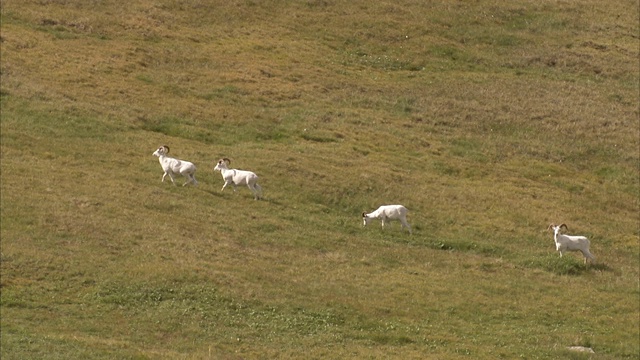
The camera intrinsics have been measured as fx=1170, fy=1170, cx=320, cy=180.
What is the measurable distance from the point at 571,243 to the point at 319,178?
11.7m

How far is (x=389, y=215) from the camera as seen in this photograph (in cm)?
4562

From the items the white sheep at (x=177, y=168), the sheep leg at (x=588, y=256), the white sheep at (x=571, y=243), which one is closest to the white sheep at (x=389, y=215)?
the white sheep at (x=571, y=243)

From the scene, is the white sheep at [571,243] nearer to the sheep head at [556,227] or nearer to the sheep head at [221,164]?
the sheep head at [556,227]

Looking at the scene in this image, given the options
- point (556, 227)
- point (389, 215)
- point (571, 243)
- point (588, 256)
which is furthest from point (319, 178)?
point (588, 256)

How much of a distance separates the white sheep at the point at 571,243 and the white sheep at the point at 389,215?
18.7 feet

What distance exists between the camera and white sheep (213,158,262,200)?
46781mm

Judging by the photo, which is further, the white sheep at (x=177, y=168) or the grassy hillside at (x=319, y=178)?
the white sheep at (x=177, y=168)

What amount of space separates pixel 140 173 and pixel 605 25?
166 ft

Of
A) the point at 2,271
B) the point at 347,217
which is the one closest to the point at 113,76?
the point at 347,217

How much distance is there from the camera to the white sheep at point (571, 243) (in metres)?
44.0

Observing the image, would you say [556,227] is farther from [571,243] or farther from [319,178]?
[319,178]

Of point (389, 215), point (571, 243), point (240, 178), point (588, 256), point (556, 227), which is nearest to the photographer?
point (588, 256)

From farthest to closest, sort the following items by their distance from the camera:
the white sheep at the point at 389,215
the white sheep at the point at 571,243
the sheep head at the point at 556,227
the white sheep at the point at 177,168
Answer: the white sheep at the point at 177,168 < the white sheep at the point at 389,215 < the sheep head at the point at 556,227 < the white sheep at the point at 571,243

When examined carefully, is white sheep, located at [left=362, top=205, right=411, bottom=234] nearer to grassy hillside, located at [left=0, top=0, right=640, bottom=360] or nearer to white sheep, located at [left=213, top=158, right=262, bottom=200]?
grassy hillside, located at [left=0, top=0, right=640, bottom=360]
